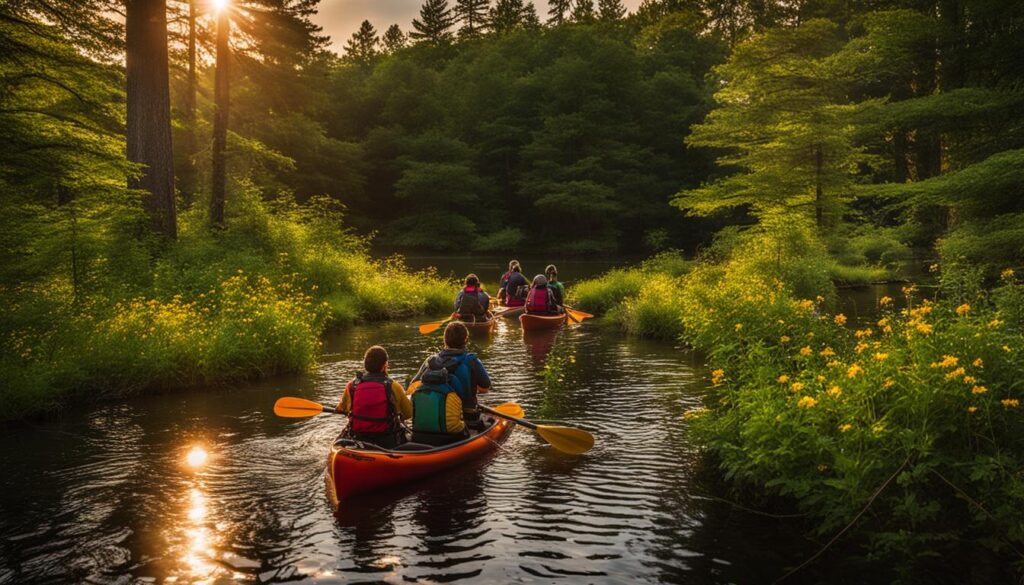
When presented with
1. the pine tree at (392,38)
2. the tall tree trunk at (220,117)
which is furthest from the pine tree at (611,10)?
the tall tree trunk at (220,117)

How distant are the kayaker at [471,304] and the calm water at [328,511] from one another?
8.46 meters

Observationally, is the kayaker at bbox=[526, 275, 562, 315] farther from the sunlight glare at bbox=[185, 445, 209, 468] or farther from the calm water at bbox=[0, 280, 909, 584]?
the sunlight glare at bbox=[185, 445, 209, 468]

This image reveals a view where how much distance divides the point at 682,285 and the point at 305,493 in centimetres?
1570

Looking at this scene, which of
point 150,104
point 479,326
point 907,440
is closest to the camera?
point 907,440

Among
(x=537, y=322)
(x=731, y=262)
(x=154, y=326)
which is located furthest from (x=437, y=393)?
(x=731, y=262)

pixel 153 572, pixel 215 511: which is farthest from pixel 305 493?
pixel 153 572

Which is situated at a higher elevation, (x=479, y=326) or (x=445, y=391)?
(x=479, y=326)

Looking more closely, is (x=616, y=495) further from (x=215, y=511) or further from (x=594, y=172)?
(x=594, y=172)

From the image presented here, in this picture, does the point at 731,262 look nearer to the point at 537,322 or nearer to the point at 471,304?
the point at 537,322

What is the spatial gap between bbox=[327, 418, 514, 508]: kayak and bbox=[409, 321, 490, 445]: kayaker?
0.22m

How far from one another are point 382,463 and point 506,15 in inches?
3705

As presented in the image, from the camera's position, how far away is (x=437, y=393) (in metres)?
8.43

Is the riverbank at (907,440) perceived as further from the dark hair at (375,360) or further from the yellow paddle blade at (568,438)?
the dark hair at (375,360)

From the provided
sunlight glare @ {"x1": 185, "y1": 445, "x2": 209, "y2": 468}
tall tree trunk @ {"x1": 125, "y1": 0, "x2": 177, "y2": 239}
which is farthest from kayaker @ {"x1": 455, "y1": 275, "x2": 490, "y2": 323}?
sunlight glare @ {"x1": 185, "y1": 445, "x2": 209, "y2": 468}
